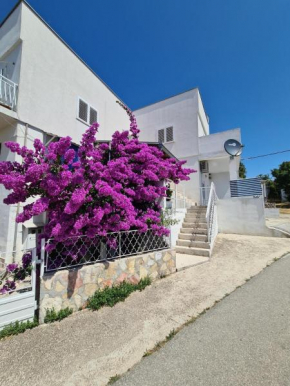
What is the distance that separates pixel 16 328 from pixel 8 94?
762 cm

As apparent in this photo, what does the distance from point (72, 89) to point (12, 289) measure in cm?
949

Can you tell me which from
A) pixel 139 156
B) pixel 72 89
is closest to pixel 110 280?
pixel 139 156

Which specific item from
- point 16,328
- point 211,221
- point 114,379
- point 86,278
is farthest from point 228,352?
point 211,221

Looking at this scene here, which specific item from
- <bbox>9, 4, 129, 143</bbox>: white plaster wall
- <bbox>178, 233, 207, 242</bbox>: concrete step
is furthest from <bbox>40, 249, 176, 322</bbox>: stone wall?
<bbox>9, 4, 129, 143</bbox>: white plaster wall

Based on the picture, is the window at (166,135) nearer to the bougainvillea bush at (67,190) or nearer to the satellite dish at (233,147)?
the satellite dish at (233,147)

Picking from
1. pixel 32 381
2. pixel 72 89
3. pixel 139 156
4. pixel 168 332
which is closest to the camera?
pixel 32 381

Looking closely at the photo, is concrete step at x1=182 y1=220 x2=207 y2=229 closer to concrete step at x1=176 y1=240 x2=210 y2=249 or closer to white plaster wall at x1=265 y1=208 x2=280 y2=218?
concrete step at x1=176 y1=240 x2=210 y2=249

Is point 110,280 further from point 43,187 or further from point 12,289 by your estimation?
point 43,187

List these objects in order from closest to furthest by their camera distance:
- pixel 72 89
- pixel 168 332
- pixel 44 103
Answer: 1. pixel 168 332
2. pixel 44 103
3. pixel 72 89

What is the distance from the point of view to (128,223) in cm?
420

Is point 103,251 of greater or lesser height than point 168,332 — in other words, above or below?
above

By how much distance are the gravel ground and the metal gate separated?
27 cm

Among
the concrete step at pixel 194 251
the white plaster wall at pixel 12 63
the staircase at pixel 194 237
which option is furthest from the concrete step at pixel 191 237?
the white plaster wall at pixel 12 63

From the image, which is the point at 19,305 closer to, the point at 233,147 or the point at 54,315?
the point at 54,315
